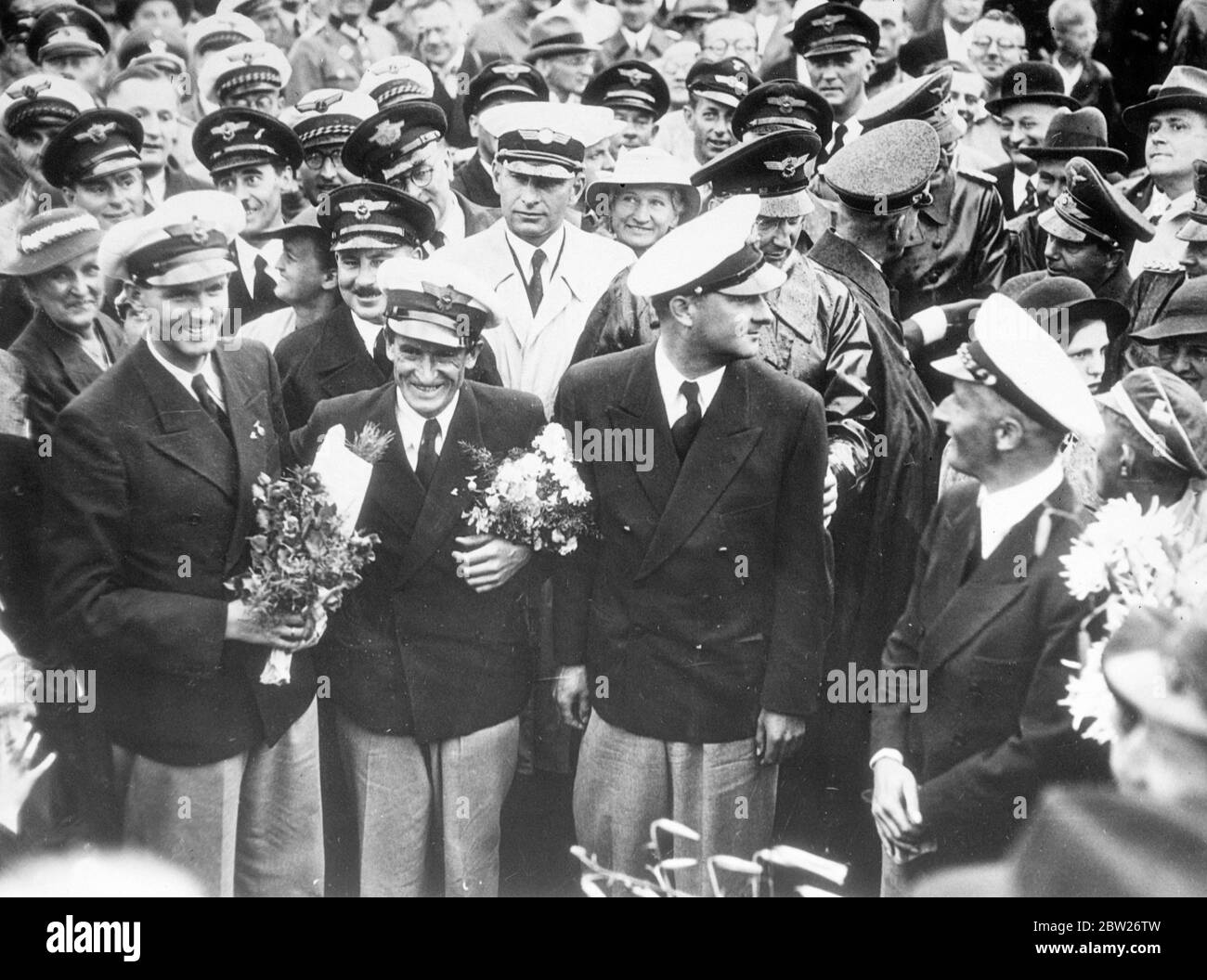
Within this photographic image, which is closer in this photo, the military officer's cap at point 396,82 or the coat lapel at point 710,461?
the coat lapel at point 710,461

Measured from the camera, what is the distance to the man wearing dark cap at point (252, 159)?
5.88 metres

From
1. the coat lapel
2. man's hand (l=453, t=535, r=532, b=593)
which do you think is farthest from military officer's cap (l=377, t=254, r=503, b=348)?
the coat lapel

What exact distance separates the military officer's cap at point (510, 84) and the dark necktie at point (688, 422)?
1.31 meters

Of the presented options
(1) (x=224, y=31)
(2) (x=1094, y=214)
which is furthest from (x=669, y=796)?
(1) (x=224, y=31)

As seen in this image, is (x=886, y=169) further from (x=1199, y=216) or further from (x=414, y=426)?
(x=414, y=426)

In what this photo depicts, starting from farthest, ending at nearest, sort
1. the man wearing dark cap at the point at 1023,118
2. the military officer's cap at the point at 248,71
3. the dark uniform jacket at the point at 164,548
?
1. the man wearing dark cap at the point at 1023,118
2. the military officer's cap at the point at 248,71
3. the dark uniform jacket at the point at 164,548

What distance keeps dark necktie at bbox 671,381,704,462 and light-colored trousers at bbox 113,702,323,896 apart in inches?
68.0

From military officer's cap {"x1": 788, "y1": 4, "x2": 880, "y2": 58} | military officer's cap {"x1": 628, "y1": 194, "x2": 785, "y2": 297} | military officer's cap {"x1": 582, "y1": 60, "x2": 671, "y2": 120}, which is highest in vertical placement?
military officer's cap {"x1": 788, "y1": 4, "x2": 880, "y2": 58}

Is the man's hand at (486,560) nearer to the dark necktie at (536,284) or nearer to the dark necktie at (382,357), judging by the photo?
the dark necktie at (382,357)

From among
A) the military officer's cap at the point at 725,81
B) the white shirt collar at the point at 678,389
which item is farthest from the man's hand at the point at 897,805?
the military officer's cap at the point at 725,81

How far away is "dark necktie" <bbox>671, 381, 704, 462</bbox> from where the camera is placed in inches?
223

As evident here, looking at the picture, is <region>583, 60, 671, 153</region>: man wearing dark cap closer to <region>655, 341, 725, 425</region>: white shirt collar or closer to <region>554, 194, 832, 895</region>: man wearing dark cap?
<region>554, 194, 832, 895</region>: man wearing dark cap

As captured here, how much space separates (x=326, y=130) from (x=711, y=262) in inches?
64.4

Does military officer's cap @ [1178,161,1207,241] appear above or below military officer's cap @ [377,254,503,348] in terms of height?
above
